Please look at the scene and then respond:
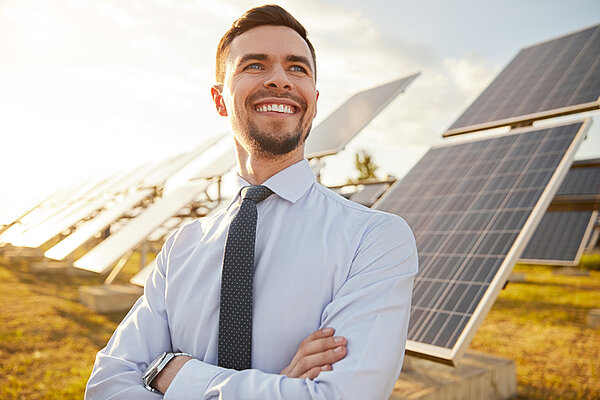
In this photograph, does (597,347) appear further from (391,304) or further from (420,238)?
(391,304)

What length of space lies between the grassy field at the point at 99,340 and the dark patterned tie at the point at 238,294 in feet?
14.1

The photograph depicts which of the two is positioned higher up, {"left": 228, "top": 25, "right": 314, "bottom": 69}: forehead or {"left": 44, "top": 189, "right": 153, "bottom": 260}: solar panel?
{"left": 228, "top": 25, "right": 314, "bottom": 69}: forehead

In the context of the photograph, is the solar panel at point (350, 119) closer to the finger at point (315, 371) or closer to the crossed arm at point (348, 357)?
the crossed arm at point (348, 357)

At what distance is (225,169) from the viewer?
8.69m

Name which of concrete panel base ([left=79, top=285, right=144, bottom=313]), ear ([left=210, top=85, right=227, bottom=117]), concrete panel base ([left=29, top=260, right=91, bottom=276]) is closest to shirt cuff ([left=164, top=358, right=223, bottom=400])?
ear ([left=210, top=85, right=227, bottom=117])

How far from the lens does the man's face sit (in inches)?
70.8

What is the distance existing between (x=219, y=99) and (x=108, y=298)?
26.1 ft

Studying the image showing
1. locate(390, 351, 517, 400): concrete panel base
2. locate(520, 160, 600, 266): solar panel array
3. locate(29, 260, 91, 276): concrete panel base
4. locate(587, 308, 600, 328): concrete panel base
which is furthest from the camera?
locate(29, 260, 91, 276): concrete panel base

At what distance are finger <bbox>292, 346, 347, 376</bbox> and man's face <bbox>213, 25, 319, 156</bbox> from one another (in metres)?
0.83

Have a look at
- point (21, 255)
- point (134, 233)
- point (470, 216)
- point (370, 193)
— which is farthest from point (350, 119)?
point (21, 255)

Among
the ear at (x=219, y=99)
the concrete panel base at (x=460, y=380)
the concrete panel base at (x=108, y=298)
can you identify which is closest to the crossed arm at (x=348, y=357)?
the ear at (x=219, y=99)

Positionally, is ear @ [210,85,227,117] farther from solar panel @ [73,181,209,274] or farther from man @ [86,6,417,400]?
solar panel @ [73,181,209,274]

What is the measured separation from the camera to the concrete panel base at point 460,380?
4.08 metres

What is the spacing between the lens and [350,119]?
24.8ft
